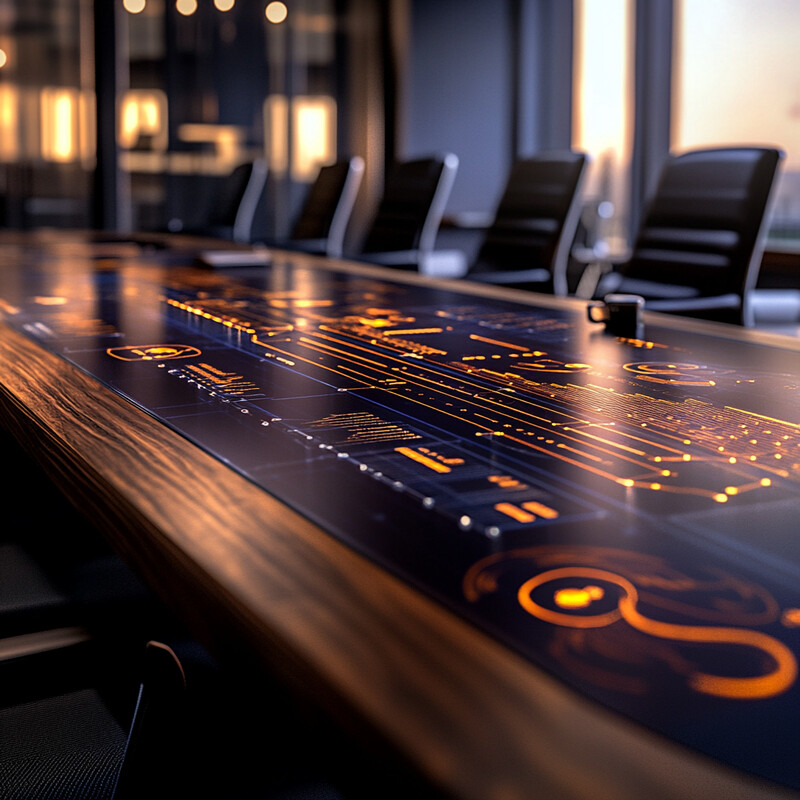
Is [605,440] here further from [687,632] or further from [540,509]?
[687,632]

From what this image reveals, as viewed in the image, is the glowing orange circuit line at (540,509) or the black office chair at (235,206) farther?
the black office chair at (235,206)

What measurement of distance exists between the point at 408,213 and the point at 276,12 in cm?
407

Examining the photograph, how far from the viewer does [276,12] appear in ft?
24.6

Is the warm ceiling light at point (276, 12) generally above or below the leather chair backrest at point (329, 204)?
above

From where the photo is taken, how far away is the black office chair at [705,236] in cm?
270

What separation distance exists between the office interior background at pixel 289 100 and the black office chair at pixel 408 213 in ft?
6.42

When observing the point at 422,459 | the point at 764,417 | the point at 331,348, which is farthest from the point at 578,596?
the point at 331,348

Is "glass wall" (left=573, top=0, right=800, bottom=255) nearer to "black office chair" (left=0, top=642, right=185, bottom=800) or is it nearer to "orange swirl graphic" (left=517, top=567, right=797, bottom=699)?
"black office chair" (left=0, top=642, right=185, bottom=800)

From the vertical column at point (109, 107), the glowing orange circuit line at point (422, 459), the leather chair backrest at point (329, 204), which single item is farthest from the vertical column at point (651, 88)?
the glowing orange circuit line at point (422, 459)

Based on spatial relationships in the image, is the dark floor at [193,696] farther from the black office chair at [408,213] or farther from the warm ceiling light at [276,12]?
the warm ceiling light at [276,12]

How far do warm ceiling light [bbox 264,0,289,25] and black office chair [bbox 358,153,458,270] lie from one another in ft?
12.4

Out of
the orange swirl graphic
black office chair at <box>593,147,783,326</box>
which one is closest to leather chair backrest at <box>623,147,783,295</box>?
black office chair at <box>593,147,783,326</box>

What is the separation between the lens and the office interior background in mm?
6621

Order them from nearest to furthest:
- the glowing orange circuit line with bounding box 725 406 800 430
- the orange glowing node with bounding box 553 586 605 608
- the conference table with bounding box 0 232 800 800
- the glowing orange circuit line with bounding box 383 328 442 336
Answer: the conference table with bounding box 0 232 800 800 → the orange glowing node with bounding box 553 586 605 608 → the glowing orange circuit line with bounding box 725 406 800 430 → the glowing orange circuit line with bounding box 383 328 442 336
